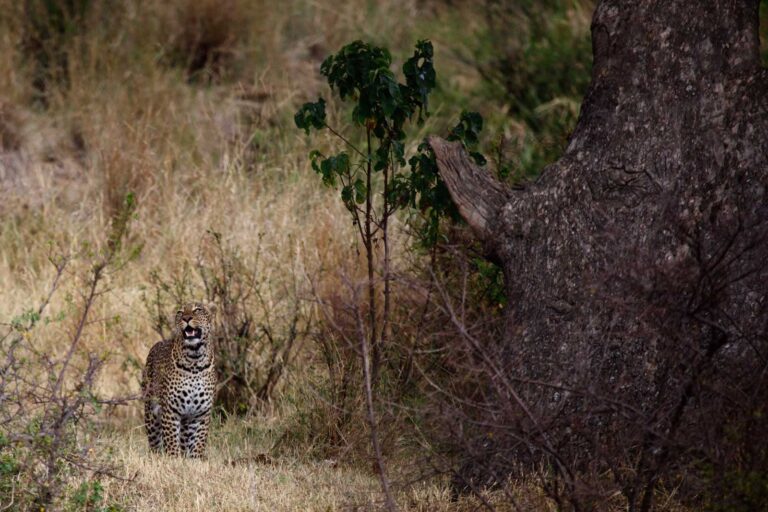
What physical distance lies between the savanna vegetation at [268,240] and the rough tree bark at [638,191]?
0.30 metres

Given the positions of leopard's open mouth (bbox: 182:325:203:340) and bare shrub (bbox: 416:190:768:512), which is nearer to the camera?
bare shrub (bbox: 416:190:768:512)

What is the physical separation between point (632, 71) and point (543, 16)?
7.50 m

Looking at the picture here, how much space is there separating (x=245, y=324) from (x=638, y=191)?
2655mm

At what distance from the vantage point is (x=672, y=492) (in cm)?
482

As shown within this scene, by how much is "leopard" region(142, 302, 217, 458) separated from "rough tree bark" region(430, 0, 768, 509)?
4.81 ft

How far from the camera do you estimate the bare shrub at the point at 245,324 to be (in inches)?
280

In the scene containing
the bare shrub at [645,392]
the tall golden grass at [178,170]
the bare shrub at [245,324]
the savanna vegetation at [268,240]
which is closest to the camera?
the bare shrub at [645,392]

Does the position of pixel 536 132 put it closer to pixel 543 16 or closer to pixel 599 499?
pixel 543 16

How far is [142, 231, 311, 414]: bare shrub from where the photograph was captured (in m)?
7.12

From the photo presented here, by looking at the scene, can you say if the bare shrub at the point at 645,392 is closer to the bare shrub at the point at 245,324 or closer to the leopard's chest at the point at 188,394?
the leopard's chest at the point at 188,394

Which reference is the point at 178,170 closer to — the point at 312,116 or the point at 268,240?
the point at 268,240

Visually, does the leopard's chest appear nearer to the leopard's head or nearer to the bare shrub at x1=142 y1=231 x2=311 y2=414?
the leopard's head

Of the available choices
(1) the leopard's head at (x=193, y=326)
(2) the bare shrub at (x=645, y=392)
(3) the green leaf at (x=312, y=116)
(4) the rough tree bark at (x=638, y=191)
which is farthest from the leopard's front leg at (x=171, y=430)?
(4) the rough tree bark at (x=638, y=191)

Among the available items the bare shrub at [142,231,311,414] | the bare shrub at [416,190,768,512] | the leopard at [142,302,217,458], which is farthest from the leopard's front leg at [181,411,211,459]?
the bare shrub at [416,190,768,512]
